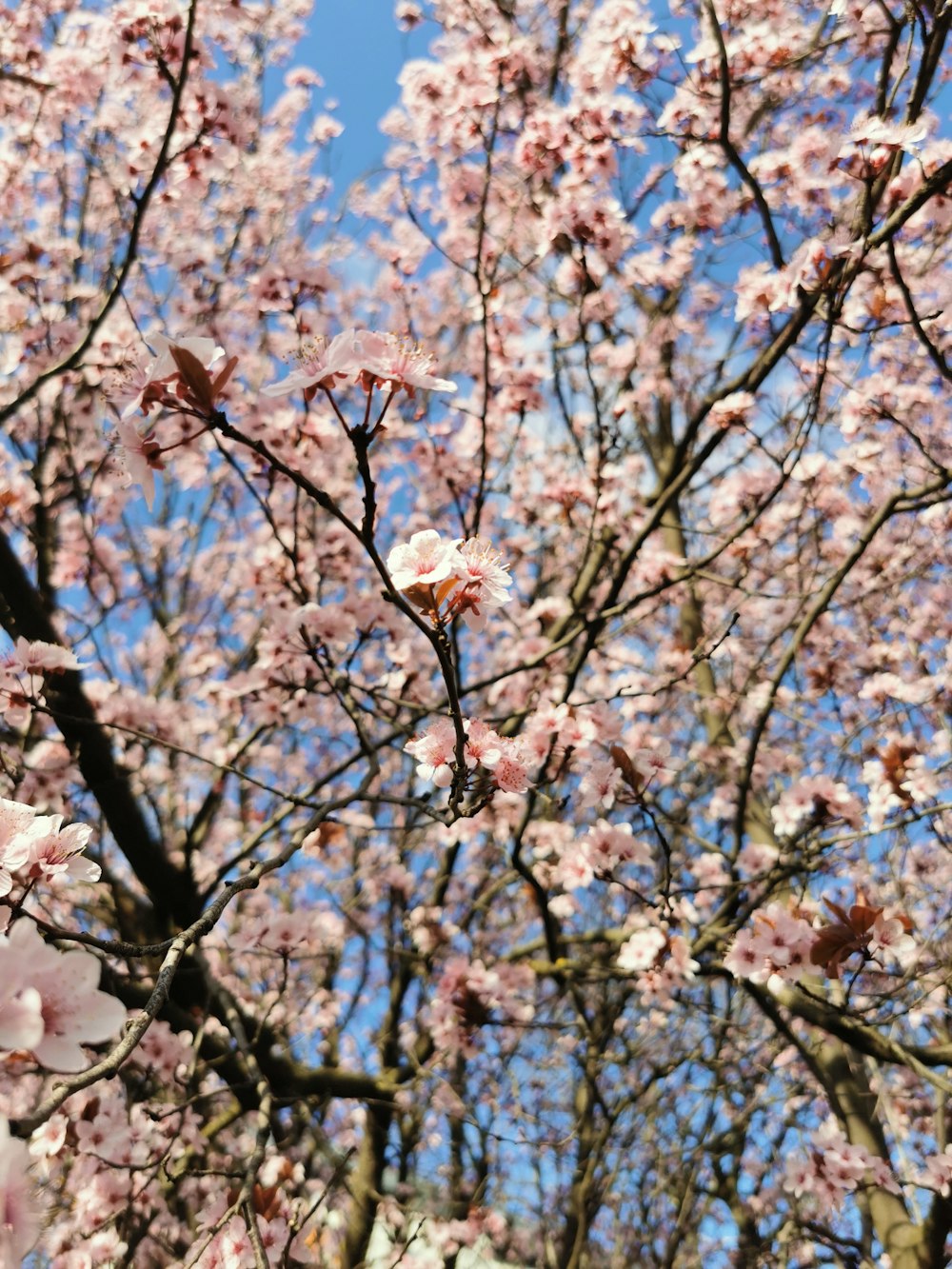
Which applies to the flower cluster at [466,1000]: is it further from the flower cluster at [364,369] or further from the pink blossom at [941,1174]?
the flower cluster at [364,369]

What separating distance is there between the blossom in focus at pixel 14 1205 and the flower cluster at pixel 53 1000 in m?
0.10

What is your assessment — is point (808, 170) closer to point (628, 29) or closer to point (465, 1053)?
point (628, 29)

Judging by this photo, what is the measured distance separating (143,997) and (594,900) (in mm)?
5078

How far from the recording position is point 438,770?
1676 millimetres

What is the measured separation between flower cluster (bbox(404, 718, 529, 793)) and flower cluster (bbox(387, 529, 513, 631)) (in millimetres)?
341

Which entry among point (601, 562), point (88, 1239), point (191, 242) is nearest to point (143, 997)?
point (88, 1239)

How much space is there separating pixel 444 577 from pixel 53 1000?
29.5 inches

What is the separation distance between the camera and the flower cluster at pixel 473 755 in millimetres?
1679

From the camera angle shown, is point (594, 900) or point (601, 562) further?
point (594, 900)

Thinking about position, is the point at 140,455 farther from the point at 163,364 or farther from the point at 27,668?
the point at 27,668

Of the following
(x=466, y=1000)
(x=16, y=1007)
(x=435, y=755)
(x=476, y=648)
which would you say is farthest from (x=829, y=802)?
A: (x=476, y=648)

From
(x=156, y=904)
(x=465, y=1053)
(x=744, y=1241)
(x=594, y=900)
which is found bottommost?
(x=744, y=1241)

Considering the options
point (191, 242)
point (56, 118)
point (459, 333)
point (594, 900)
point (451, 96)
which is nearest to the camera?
point (451, 96)

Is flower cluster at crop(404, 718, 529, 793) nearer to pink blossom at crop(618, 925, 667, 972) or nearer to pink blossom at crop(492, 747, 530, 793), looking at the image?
pink blossom at crop(492, 747, 530, 793)
